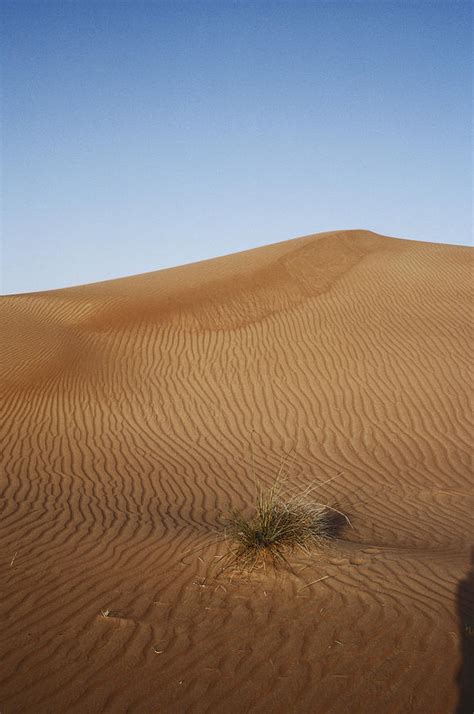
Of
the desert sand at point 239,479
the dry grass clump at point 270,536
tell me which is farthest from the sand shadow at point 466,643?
the dry grass clump at point 270,536

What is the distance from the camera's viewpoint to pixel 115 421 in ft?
42.7

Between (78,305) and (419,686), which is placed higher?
(78,305)

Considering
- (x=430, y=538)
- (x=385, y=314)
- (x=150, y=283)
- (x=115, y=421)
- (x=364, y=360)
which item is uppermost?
(x=150, y=283)

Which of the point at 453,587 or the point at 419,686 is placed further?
the point at 453,587

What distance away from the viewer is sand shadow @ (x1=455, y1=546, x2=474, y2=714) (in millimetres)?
3691

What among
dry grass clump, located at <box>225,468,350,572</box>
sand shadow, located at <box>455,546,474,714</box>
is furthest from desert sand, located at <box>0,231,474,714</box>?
dry grass clump, located at <box>225,468,350,572</box>

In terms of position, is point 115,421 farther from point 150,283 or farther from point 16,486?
point 150,283

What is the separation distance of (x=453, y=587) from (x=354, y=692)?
177cm

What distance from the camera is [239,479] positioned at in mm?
9867

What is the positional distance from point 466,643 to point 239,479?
19.0 ft

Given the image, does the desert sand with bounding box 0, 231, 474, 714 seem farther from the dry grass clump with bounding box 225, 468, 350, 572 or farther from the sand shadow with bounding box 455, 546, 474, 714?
the dry grass clump with bounding box 225, 468, 350, 572

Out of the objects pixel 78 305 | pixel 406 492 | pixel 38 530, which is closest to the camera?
pixel 38 530

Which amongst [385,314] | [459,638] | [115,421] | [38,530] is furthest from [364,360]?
[459,638]

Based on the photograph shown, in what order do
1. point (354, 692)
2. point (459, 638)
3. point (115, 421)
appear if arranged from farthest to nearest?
point (115, 421)
point (459, 638)
point (354, 692)
